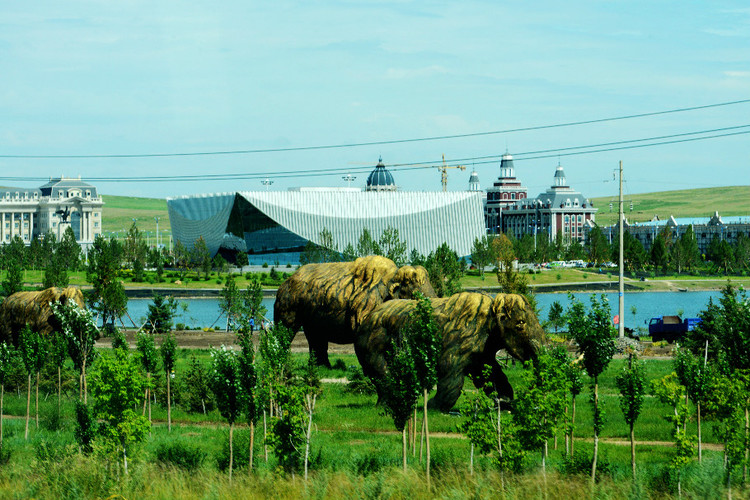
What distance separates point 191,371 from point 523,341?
11.0m

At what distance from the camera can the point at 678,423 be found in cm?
1752

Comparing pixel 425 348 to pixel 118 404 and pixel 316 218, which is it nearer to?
pixel 118 404

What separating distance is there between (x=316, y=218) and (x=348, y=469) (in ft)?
395

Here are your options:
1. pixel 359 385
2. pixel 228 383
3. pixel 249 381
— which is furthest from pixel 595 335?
pixel 359 385

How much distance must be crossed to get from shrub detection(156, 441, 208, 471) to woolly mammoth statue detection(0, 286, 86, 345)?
12.9 metres

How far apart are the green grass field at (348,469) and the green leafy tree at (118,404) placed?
351 millimetres

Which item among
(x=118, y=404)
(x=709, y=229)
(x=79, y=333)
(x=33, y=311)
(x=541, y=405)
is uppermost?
(x=709, y=229)

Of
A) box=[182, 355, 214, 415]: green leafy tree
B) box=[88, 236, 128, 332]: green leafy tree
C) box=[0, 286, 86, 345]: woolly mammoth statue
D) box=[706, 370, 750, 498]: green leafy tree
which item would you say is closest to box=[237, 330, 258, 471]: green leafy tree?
box=[182, 355, 214, 415]: green leafy tree

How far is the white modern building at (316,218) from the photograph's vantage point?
447 feet

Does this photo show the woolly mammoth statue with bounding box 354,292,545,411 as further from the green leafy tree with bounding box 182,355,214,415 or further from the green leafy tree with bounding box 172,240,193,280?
the green leafy tree with bounding box 172,240,193,280

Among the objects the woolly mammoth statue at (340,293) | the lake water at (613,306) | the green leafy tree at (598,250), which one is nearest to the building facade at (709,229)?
the green leafy tree at (598,250)

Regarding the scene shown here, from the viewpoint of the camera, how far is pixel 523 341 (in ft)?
73.7

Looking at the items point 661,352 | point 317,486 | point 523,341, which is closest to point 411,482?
point 317,486

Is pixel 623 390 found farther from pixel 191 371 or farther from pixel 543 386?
pixel 191 371
